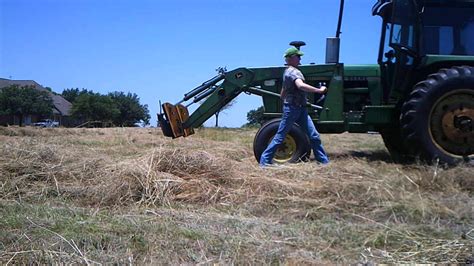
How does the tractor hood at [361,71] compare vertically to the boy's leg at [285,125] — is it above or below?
above

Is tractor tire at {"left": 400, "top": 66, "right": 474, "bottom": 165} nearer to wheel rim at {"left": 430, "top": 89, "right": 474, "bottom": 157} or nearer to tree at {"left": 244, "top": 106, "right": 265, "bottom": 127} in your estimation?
wheel rim at {"left": 430, "top": 89, "right": 474, "bottom": 157}

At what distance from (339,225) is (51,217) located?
246cm

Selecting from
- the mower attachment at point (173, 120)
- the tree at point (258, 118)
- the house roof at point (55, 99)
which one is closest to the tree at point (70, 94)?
the house roof at point (55, 99)

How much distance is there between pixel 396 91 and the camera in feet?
26.3

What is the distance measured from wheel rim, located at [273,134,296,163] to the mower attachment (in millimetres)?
1876

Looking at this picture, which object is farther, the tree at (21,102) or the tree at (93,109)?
the tree at (93,109)

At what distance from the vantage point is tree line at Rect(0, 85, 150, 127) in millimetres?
60000

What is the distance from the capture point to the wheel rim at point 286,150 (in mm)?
7539

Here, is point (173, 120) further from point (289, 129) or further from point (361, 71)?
point (361, 71)

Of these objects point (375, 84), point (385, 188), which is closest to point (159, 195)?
point (385, 188)

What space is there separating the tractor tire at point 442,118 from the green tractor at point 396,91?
1 centimetres

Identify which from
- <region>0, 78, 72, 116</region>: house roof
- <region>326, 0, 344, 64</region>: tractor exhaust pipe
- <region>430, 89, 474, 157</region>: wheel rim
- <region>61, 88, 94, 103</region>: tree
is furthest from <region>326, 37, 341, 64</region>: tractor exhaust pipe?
<region>61, 88, 94, 103</region>: tree

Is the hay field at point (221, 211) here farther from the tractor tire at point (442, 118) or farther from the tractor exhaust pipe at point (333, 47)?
Result: the tractor exhaust pipe at point (333, 47)

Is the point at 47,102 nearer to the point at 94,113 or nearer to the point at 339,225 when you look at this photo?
the point at 94,113
